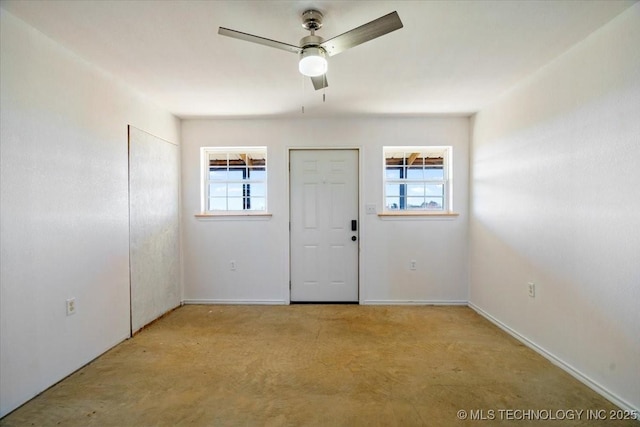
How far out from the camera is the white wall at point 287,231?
12.5 ft

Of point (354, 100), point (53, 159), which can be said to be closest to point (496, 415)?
point (354, 100)

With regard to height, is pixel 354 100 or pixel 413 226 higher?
pixel 354 100

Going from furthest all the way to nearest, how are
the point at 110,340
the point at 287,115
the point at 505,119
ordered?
the point at 287,115, the point at 505,119, the point at 110,340

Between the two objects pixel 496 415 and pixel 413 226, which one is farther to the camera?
pixel 413 226

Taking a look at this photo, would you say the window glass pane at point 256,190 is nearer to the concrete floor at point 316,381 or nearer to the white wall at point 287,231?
the white wall at point 287,231

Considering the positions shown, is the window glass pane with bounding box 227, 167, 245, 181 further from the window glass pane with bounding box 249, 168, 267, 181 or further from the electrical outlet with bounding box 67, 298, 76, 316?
the electrical outlet with bounding box 67, 298, 76, 316

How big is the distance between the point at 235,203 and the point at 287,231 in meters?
0.81

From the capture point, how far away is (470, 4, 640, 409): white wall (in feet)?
5.91

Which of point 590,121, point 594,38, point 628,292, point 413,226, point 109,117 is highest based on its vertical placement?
point 594,38

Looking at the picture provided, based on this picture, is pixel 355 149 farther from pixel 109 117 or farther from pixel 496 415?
pixel 496 415

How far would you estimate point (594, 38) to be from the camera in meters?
2.01

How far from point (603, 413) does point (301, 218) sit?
122 inches

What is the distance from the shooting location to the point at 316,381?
84.8 inches

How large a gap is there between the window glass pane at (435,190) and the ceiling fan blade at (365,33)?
2.59 meters
